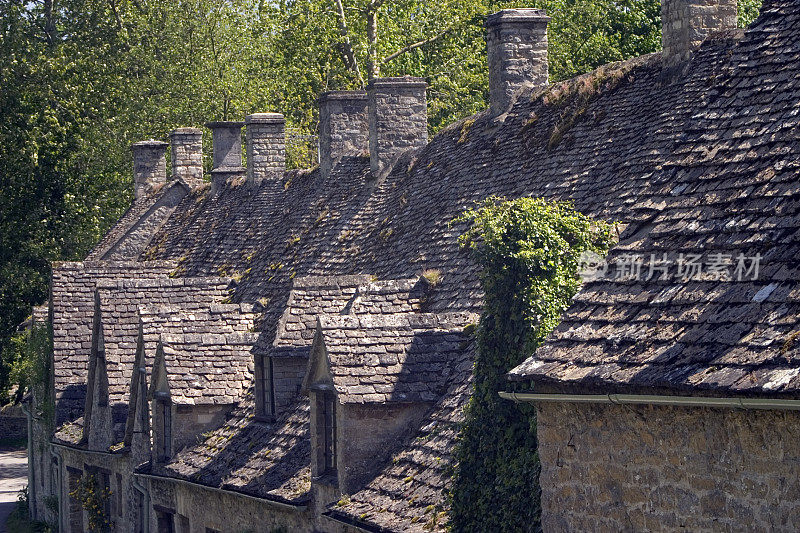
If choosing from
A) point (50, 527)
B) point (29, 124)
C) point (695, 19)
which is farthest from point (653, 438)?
point (29, 124)

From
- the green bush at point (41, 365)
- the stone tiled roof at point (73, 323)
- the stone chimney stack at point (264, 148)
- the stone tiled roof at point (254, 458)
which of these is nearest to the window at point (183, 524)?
the stone tiled roof at point (254, 458)

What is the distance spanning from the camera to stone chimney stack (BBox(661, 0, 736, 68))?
16906 mm

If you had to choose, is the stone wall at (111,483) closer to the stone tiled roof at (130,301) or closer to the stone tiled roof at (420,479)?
the stone tiled roof at (130,301)

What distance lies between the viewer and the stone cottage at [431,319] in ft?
30.8

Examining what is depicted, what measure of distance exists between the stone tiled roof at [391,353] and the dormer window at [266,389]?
12.5 ft

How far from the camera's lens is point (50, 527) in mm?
31969

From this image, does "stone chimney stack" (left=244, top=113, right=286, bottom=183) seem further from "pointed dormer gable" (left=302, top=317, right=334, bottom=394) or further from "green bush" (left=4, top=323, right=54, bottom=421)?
"pointed dormer gable" (left=302, top=317, right=334, bottom=394)

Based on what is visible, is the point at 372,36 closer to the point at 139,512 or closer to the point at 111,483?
the point at 111,483

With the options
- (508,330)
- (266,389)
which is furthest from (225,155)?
(508,330)

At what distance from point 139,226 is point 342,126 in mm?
→ 12243

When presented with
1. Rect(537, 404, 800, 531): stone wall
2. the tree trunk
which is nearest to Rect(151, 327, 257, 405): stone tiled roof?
Rect(537, 404, 800, 531): stone wall

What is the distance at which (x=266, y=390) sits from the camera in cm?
2066

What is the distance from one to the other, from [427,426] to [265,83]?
35139mm

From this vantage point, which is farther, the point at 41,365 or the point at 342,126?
the point at 41,365
